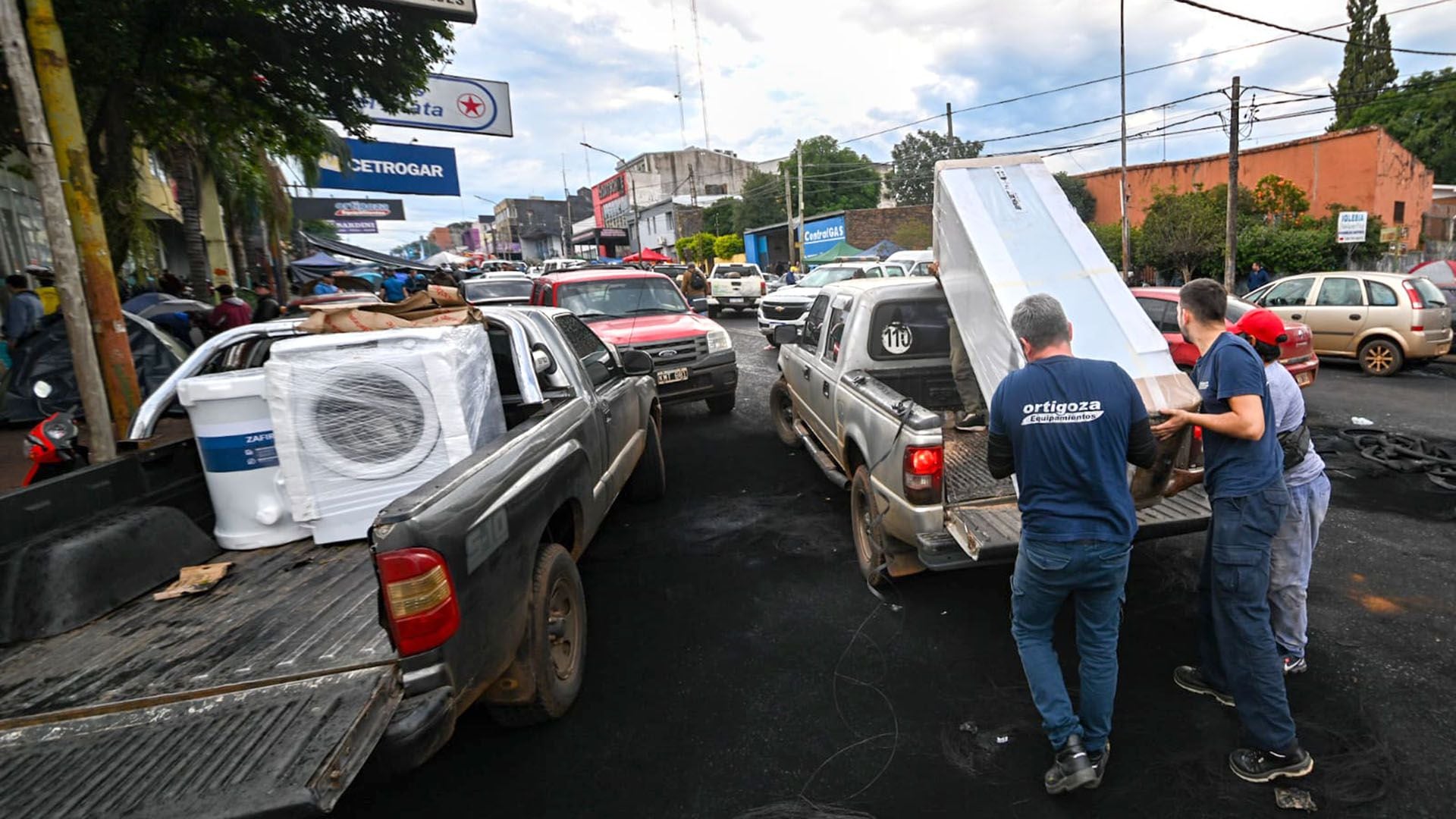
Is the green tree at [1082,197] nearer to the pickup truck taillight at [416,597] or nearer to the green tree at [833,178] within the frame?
the green tree at [833,178]

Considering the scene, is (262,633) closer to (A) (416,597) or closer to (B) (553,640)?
(A) (416,597)

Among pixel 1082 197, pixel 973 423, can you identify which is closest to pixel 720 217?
pixel 1082 197

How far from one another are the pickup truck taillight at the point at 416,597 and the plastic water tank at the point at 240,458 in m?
1.47

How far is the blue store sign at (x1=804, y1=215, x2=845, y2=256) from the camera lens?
3912 centimetres

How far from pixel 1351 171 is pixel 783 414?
25.2 m

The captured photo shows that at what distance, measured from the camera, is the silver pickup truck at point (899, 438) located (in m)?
3.37

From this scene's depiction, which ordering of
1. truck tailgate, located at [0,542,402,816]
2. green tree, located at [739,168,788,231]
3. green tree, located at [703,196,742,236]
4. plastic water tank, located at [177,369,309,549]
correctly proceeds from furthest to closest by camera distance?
green tree, located at [703,196,742,236], green tree, located at [739,168,788,231], plastic water tank, located at [177,369,309,549], truck tailgate, located at [0,542,402,816]

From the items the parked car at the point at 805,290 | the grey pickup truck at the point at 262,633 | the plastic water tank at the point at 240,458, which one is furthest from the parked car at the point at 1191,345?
the plastic water tank at the point at 240,458

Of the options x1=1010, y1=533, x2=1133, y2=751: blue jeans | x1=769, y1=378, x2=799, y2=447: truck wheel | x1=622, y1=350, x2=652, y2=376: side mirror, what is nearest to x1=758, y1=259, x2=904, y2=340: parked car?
x1=769, y1=378, x2=799, y2=447: truck wheel

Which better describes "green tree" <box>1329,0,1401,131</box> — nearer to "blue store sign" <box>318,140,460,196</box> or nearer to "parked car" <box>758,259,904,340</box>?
"parked car" <box>758,259,904,340</box>

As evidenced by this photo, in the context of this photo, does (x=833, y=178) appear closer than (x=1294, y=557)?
No

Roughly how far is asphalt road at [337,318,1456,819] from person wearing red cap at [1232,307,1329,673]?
0.54m

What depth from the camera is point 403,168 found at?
19938mm

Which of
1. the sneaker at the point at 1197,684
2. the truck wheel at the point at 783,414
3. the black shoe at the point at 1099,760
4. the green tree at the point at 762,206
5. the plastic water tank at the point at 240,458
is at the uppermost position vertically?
the green tree at the point at 762,206
